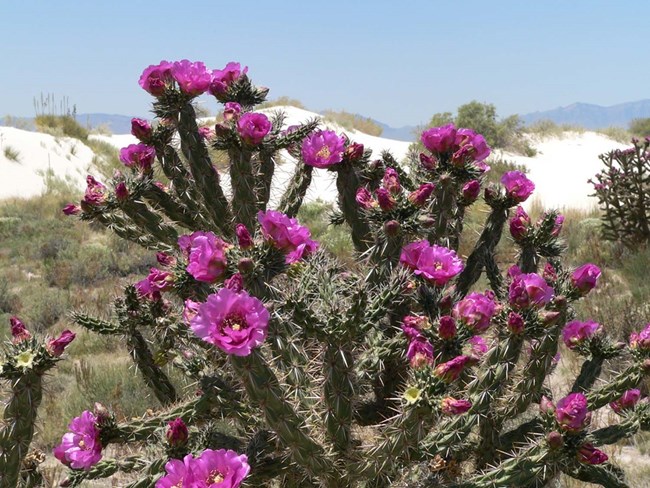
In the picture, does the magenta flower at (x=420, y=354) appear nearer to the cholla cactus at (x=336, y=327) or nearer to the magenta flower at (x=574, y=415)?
the cholla cactus at (x=336, y=327)

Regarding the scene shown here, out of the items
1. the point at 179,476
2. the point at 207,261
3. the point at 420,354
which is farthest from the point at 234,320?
the point at 420,354

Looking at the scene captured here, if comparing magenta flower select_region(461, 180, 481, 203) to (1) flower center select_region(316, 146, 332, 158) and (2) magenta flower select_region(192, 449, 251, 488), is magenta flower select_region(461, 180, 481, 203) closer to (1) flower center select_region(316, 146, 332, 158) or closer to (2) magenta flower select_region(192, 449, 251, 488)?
(1) flower center select_region(316, 146, 332, 158)

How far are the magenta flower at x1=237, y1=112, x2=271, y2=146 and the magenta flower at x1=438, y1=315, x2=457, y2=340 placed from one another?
1.27 metres

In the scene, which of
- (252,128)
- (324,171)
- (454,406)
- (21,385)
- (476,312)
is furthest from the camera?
(324,171)

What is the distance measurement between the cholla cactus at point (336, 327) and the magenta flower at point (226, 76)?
12 millimetres

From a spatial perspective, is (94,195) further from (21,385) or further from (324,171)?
(324,171)

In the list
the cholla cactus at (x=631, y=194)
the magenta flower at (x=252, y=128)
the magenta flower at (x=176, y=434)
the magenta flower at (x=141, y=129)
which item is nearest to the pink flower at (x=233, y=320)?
the magenta flower at (x=176, y=434)


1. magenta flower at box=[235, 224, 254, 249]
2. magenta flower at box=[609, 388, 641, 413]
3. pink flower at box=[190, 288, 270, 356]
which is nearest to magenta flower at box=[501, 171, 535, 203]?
magenta flower at box=[609, 388, 641, 413]

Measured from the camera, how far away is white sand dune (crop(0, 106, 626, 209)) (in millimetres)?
20109

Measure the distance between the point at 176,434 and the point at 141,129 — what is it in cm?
187

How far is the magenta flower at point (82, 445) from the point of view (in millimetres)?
2756

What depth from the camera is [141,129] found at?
3.71 metres

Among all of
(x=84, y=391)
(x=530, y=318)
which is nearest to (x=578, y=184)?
(x=84, y=391)

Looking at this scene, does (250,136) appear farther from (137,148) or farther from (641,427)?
(641,427)
